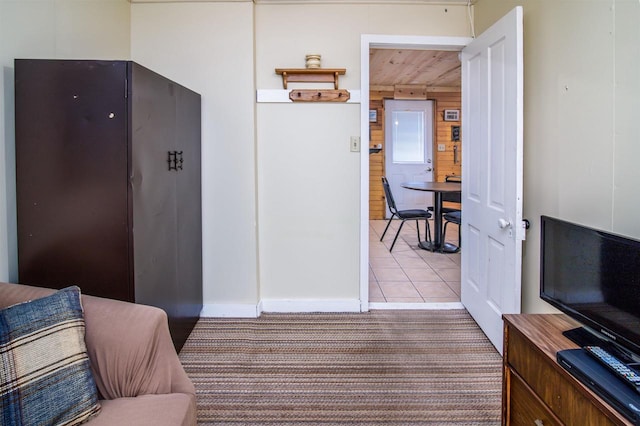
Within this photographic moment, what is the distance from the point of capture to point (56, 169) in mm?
1860

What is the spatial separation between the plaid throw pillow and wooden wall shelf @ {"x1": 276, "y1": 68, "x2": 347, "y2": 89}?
216 centimetres

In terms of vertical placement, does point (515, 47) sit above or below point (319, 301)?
above

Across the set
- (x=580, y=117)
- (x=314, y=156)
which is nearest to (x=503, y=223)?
(x=580, y=117)

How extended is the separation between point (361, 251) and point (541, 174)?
1.34 meters

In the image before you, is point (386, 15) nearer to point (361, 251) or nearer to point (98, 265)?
point (361, 251)

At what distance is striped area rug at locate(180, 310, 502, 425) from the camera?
1.90 meters

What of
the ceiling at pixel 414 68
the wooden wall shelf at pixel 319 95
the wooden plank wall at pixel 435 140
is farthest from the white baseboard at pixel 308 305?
the wooden plank wall at pixel 435 140

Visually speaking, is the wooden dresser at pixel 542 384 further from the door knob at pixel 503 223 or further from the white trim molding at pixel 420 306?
the white trim molding at pixel 420 306

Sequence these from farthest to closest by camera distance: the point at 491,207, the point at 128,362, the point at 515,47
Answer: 1. the point at 491,207
2. the point at 515,47
3. the point at 128,362

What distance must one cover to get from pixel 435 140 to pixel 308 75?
495 centimetres

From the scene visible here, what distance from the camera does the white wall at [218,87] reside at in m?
2.89

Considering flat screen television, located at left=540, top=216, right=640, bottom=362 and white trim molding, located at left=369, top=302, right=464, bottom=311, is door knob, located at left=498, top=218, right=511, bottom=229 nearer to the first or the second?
flat screen television, located at left=540, top=216, right=640, bottom=362

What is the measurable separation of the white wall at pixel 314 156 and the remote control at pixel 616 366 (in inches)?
76.2

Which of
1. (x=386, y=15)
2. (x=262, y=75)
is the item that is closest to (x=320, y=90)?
(x=262, y=75)
